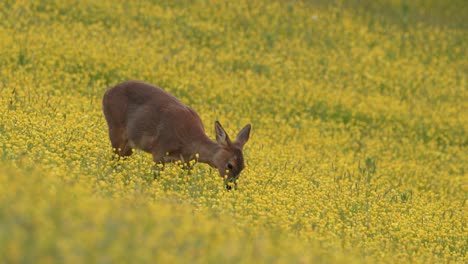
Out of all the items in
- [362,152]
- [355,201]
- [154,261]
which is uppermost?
[154,261]

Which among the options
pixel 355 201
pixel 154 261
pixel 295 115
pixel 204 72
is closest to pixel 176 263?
pixel 154 261

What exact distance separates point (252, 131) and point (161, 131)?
7.58m

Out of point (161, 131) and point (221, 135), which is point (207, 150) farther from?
point (161, 131)

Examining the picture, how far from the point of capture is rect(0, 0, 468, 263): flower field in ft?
19.3

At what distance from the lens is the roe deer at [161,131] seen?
1066 cm

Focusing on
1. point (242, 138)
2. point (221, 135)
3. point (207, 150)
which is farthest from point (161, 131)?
point (242, 138)

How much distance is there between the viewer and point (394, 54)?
27375 millimetres

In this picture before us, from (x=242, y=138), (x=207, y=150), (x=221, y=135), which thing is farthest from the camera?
(x=242, y=138)

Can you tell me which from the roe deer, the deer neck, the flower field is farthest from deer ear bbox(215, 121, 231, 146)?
the flower field

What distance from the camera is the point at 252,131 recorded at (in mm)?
18469

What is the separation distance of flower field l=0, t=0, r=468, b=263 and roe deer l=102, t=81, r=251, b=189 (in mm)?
251

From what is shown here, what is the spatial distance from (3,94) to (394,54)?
1642cm

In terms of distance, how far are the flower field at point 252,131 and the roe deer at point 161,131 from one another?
9.9 inches

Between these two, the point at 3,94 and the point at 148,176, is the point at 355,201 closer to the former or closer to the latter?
the point at 148,176
